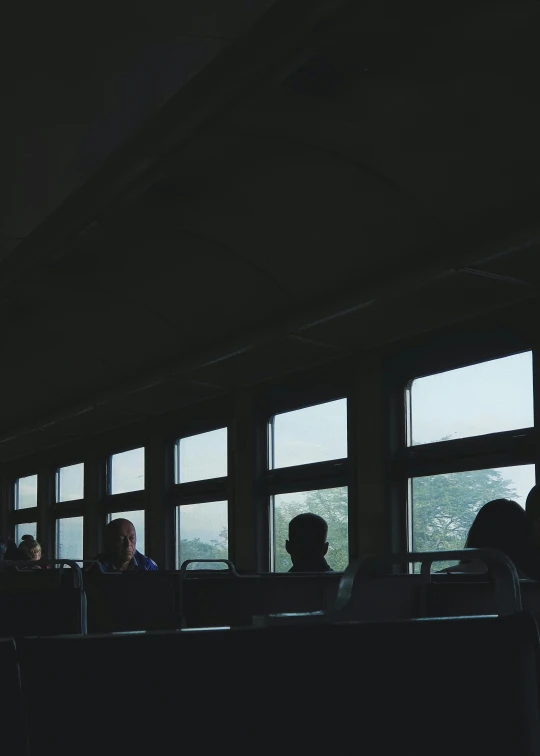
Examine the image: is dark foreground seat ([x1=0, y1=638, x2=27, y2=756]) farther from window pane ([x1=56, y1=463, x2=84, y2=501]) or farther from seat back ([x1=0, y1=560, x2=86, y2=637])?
window pane ([x1=56, y1=463, x2=84, y2=501])

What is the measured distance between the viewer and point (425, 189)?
199 inches

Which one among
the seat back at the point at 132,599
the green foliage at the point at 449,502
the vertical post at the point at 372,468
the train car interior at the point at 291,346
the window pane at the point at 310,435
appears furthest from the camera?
the window pane at the point at 310,435

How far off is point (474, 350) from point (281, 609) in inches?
114

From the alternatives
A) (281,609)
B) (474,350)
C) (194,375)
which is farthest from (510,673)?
(194,375)

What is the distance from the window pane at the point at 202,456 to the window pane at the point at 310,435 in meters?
0.93

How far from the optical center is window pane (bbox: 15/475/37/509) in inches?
567

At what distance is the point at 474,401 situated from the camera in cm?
623

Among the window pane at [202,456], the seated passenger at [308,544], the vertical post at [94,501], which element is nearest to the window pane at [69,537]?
the vertical post at [94,501]

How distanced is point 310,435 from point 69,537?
6378mm

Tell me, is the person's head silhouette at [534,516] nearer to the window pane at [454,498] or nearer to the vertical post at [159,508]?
the window pane at [454,498]

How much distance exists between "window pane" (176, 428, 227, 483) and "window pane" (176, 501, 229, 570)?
10.7 inches

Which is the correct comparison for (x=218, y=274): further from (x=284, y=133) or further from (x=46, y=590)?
(x=46, y=590)

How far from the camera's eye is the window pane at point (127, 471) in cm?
1108

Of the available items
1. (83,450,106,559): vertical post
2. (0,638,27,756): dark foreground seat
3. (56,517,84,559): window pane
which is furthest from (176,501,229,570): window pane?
(0,638,27,756): dark foreground seat
